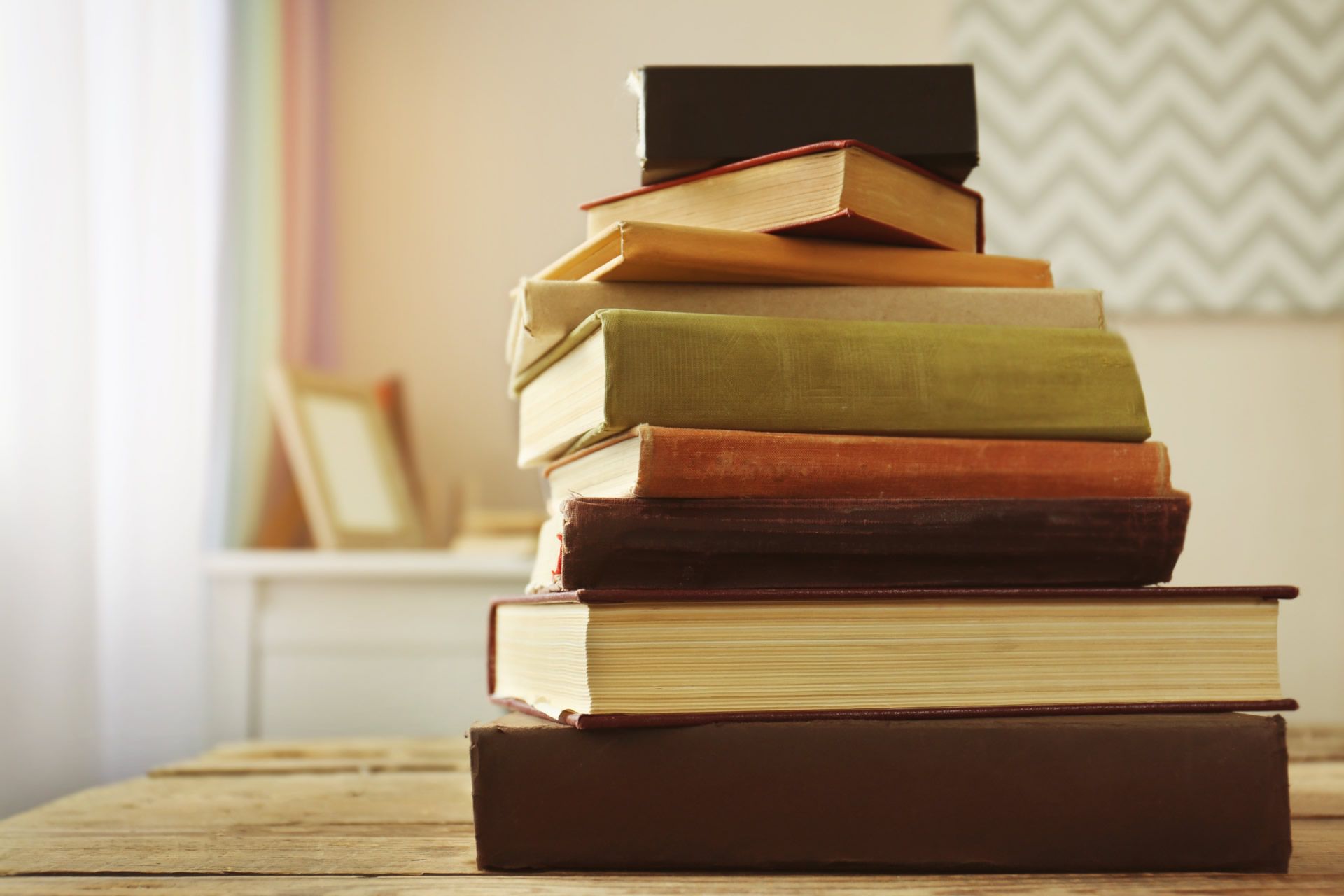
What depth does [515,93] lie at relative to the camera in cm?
195

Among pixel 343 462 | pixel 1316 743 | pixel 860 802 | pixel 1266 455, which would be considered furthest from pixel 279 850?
pixel 1266 455

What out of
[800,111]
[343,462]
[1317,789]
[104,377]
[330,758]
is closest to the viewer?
[800,111]

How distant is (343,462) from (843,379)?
1.22 m

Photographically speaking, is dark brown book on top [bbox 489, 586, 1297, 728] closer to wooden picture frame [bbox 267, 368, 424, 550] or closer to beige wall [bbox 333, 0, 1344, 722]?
wooden picture frame [bbox 267, 368, 424, 550]

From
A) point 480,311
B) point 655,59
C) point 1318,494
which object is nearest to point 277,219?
point 480,311

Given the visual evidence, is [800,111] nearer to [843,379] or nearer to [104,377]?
[843,379]

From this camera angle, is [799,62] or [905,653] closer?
[905,653]

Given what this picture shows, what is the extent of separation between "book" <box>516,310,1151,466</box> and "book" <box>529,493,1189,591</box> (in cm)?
4

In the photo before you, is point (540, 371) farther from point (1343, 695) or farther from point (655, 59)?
point (1343, 695)

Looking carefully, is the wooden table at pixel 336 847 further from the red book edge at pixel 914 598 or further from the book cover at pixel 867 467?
the book cover at pixel 867 467

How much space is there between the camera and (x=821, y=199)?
564mm

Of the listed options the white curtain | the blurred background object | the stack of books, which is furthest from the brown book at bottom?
the blurred background object

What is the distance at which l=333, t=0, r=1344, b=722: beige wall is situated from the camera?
75.2 inches

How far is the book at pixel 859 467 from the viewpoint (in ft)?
1.65
